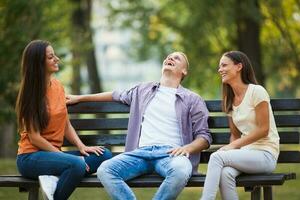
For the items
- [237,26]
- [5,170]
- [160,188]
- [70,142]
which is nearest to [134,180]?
[160,188]

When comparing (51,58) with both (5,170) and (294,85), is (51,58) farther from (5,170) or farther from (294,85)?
(294,85)

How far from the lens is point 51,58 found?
686 centimetres

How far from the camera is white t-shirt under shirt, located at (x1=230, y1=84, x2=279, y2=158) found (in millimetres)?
6648

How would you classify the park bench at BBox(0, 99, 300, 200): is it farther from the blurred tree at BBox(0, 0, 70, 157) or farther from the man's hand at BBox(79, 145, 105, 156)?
the blurred tree at BBox(0, 0, 70, 157)

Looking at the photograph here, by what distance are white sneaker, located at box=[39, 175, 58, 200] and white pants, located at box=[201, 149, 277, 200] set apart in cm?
119

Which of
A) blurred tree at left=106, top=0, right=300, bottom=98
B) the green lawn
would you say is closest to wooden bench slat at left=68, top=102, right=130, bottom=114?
the green lawn

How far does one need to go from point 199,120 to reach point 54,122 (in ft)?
4.04

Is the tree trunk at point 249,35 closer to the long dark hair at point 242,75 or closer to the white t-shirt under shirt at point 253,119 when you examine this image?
the long dark hair at point 242,75

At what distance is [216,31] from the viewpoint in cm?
1998

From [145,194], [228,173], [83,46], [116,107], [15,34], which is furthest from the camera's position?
[83,46]

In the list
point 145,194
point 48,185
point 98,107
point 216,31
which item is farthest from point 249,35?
point 48,185

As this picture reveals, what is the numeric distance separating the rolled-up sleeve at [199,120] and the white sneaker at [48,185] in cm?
127

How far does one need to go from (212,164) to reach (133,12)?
53.1ft

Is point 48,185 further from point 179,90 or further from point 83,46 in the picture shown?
point 83,46
